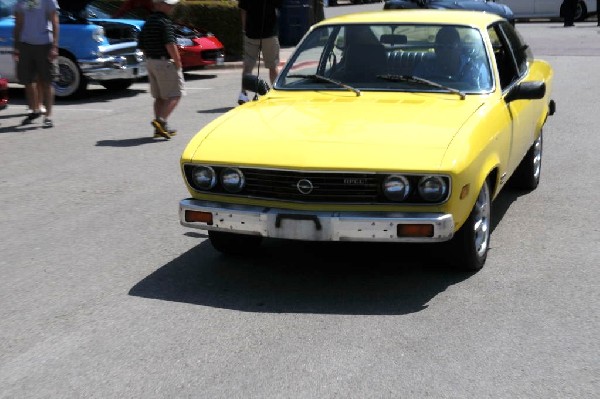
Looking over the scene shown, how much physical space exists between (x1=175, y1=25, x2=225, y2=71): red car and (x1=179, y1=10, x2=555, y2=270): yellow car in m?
9.85

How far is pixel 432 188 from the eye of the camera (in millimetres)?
A: 5516

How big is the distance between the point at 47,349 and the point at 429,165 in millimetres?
2253

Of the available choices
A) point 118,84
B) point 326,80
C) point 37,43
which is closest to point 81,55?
point 118,84

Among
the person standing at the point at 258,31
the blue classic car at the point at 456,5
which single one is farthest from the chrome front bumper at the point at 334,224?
the blue classic car at the point at 456,5

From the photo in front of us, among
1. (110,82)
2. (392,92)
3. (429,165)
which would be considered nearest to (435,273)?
(429,165)

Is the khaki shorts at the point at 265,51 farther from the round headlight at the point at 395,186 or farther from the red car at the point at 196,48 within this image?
the round headlight at the point at 395,186

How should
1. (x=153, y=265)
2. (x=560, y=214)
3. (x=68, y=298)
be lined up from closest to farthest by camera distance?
1. (x=68, y=298)
2. (x=153, y=265)
3. (x=560, y=214)

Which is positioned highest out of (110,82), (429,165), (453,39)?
(453,39)

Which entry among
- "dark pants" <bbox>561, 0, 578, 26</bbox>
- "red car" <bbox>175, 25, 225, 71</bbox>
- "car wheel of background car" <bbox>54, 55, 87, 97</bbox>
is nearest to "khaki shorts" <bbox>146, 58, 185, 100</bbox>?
"car wheel of background car" <bbox>54, 55, 87, 97</bbox>

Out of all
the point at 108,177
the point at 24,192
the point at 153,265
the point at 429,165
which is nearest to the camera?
the point at 429,165

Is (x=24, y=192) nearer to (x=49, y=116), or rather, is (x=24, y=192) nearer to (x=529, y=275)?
(x=49, y=116)

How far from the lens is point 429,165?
5.48m

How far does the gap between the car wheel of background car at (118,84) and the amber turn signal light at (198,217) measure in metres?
Result: 10.5

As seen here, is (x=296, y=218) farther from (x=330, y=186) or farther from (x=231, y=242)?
(x=231, y=242)
